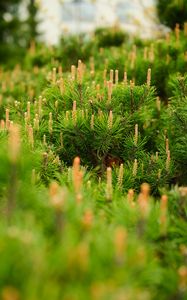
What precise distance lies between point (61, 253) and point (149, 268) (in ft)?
0.72

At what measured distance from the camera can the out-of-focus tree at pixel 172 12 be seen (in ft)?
9.72

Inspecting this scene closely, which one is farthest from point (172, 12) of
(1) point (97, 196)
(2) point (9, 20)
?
(2) point (9, 20)

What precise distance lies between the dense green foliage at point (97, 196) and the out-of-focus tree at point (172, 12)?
67 centimetres

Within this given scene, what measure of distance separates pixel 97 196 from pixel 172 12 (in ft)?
7.21

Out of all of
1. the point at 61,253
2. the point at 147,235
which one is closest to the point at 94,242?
the point at 61,253

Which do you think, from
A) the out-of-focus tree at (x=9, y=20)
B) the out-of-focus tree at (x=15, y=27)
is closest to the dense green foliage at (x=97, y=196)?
the out-of-focus tree at (x=15, y=27)

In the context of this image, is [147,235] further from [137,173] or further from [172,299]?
[137,173]

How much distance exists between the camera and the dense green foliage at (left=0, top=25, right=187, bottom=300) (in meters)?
0.71

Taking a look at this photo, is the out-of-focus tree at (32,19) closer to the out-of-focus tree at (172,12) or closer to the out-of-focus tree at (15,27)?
the out-of-focus tree at (15,27)

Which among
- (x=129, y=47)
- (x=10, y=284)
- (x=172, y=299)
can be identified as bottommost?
(x=172, y=299)

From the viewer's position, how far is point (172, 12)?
304 centimetres

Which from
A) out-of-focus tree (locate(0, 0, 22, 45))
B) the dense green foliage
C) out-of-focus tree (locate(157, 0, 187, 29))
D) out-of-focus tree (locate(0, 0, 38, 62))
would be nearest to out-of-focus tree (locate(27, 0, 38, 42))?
out-of-focus tree (locate(0, 0, 38, 62))

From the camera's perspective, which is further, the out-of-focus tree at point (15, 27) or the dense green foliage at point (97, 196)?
the out-of-focus tree at point (15, 27)

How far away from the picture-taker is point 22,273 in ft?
2.31
